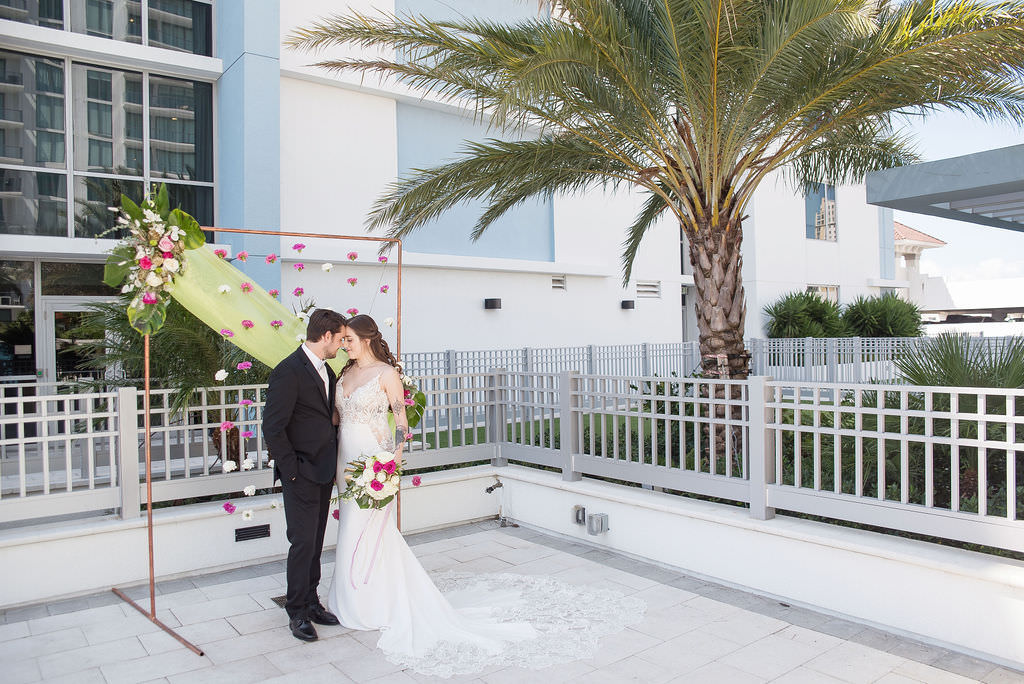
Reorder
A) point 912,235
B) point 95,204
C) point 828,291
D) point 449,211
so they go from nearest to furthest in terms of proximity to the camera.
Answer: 1. point 95,204
2. point 449,211
3. point 828,291
4. point 912,235

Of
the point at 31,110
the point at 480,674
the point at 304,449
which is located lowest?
the point at 480,674

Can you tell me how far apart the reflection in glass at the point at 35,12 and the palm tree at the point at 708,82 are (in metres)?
6.06

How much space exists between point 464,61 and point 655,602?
4925 mm

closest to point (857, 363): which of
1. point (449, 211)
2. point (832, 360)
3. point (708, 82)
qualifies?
point (832, 360)

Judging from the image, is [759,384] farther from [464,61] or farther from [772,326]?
[772,326]

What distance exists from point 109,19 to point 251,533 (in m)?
9.83

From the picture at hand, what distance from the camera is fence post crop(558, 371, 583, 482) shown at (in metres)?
6.88

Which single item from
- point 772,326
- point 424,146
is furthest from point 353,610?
point 772,326

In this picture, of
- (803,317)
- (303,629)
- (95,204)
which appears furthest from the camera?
(803,317)

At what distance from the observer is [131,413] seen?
5.70 m

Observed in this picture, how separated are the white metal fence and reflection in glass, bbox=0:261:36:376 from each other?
166 inches

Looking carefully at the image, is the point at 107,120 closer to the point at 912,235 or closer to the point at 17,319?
the point at 17,319

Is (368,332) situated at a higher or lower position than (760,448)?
higher

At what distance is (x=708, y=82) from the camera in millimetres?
6148
